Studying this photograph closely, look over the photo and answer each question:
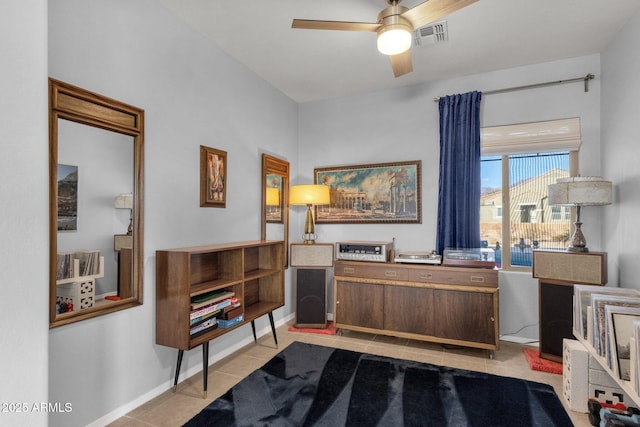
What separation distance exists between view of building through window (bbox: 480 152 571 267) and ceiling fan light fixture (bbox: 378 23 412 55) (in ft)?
6.78

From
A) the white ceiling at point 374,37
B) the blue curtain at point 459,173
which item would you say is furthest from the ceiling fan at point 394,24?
the blue curtain at point 459,173

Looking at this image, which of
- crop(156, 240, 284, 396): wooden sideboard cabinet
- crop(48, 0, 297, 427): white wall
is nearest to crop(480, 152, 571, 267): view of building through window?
crop(156, 240, 284, 396): wooden sideboard cabinet

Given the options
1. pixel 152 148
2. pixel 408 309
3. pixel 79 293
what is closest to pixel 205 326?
pixel 79 293

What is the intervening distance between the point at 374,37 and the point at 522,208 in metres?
2.35

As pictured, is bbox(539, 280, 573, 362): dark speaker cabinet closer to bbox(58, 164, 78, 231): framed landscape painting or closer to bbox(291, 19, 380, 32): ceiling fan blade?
bbox(291, 19, 380, 32): ceiling fan blade

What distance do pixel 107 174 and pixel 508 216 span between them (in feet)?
12.2

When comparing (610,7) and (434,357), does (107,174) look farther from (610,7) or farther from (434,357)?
(610,7)

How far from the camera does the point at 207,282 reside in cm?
274

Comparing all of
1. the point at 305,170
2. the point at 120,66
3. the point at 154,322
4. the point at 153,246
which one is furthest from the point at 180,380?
the point at 305,170

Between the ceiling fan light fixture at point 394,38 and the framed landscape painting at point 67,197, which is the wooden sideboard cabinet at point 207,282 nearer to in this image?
the framed landscape painting at point 67,197

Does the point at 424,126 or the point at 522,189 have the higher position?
the point at 424,126

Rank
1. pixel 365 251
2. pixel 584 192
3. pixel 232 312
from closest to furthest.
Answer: pixel 584 192 → pixel 232 312 → pixel 365 251

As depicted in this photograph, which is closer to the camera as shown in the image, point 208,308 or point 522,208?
point 208,308

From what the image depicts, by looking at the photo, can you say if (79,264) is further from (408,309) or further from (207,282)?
(408,309)
